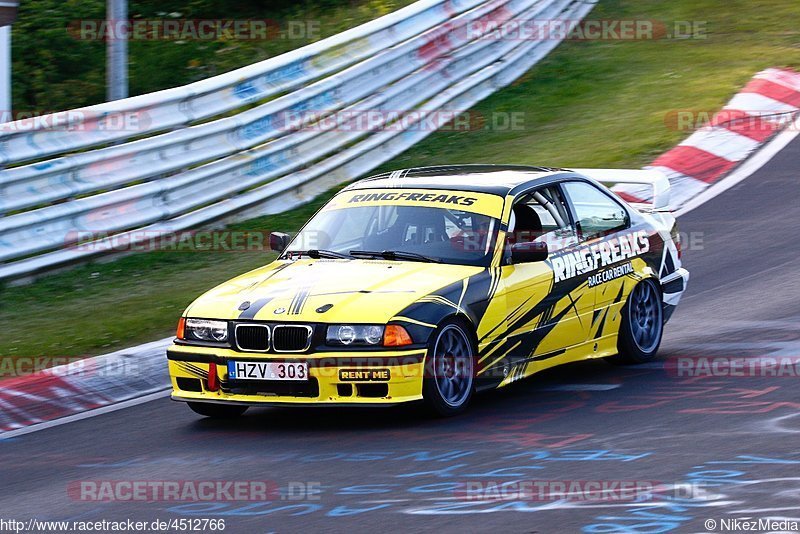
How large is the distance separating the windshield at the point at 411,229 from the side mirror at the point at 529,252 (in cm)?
17

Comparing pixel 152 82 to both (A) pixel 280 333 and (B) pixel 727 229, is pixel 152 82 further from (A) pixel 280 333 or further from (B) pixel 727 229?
(A) pixel 280 333

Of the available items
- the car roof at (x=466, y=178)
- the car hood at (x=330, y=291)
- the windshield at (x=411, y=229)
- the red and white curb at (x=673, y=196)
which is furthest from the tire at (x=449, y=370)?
the red and white curb at (x=673, y=196)

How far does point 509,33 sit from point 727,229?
5599 mm

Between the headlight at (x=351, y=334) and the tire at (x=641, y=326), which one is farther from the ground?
the headlight at (x=351, y=334)

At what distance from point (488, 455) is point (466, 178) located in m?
2.68

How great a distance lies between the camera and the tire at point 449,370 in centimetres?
757

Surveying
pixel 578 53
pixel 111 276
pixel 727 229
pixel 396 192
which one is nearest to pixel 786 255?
pixel 727 229

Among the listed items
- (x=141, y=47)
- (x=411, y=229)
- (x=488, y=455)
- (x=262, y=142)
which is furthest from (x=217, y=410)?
(x=141, y=47)

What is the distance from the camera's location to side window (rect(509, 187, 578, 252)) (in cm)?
870

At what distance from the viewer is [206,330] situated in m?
7.85

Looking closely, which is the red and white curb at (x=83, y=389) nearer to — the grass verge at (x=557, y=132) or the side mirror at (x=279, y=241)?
the grass verge at (x=557, y=132)

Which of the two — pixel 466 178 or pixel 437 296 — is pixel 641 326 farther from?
pixel 437 296

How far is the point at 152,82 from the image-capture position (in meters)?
17.1

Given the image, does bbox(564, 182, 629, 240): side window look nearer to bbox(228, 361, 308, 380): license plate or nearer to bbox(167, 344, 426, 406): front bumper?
bbox(167, 344, 426, 406): front bumper
